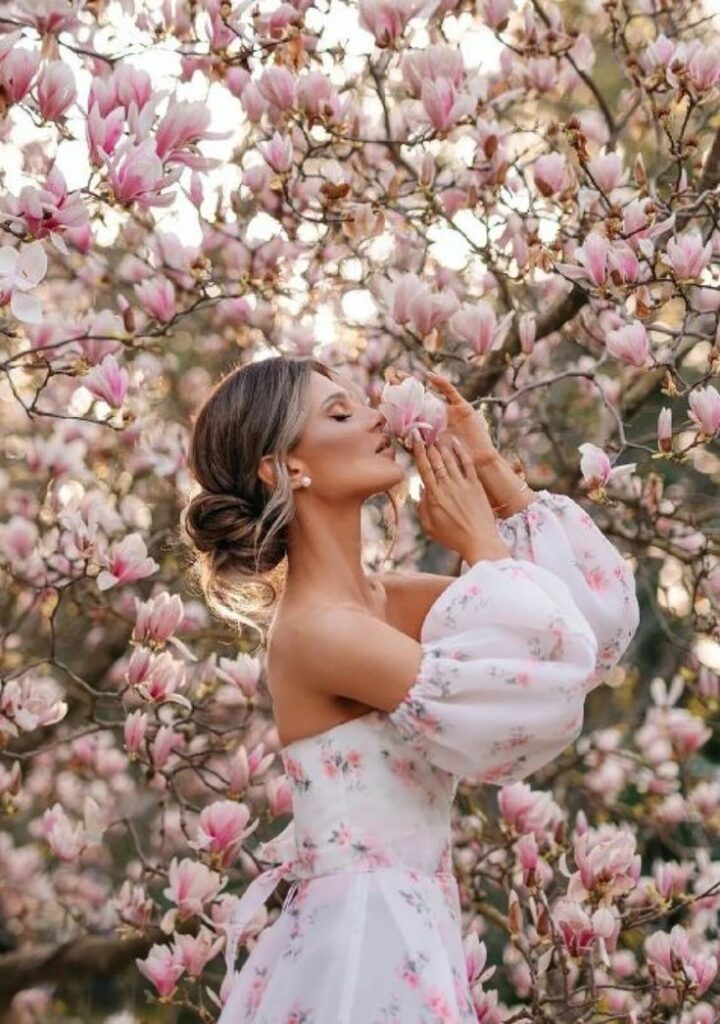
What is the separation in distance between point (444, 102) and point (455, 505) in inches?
33.9

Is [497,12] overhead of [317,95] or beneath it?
overhead

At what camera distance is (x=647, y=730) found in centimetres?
386

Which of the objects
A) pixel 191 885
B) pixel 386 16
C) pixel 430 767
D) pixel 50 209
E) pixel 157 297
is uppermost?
pixel 386 16

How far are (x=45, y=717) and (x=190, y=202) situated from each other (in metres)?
1.09

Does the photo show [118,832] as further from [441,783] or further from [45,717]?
[441,783]

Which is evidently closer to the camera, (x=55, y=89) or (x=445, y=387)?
(x=55, y=89)

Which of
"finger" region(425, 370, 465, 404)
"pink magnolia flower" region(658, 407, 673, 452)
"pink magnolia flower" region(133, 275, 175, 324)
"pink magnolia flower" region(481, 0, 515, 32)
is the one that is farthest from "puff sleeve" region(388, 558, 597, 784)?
"pink magnolia flower" region(481, 0, 515, 32)

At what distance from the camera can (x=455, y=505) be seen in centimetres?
197

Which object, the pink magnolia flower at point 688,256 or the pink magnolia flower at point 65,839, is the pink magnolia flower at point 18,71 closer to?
the pink magnolia flower at point 688,256

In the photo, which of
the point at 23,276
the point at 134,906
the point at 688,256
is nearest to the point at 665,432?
the point at 688,256

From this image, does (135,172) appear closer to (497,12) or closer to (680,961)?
(497,12)

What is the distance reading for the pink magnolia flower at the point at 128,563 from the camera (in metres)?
2.58

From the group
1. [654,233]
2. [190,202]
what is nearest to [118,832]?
[190,202]

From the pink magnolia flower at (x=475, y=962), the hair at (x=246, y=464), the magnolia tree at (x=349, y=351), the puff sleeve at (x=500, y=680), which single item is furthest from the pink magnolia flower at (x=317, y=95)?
the pink magnolia flower at (x=475, y=962)
